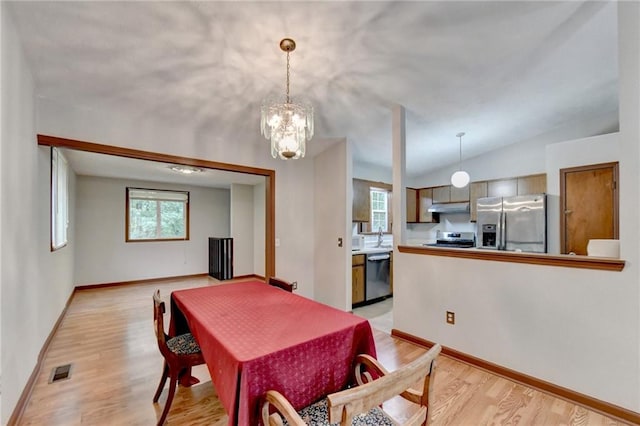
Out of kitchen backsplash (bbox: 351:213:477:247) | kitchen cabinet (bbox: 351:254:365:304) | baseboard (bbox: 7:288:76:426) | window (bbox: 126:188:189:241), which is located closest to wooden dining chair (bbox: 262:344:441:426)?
baseboard (bbox: 7:288:76:426)

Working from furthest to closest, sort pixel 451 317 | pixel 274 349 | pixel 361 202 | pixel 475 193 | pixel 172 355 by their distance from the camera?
pixel 475 193, pixel 361 202, pixel 451 317, pixel 172 355, pixel 274 349

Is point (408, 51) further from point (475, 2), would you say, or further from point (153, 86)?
point (153, 86)

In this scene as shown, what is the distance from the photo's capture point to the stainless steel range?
5.37 meters

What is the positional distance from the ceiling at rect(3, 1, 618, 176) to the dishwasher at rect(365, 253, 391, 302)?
221 cm

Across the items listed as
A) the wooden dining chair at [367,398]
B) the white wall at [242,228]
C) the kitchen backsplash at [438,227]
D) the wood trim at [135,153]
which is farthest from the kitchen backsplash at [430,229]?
the wooden dining chair at [367,398]

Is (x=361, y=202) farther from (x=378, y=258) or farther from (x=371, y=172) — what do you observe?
(x=371, y=172)

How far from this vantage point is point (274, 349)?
127cm

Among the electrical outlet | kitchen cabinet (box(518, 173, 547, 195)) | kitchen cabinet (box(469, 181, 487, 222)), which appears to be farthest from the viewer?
kitchen cabinet (box(469, 181, 487, 222))

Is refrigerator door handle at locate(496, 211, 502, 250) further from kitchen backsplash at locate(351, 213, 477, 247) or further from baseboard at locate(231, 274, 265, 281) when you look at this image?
baseboard at locate(231, 274, 265, 281)

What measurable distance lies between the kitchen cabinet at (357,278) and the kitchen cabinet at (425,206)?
7.76 ft

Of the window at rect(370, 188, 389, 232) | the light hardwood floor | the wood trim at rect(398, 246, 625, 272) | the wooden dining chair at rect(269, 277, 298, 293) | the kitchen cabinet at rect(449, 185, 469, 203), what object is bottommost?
the light hardwood floor

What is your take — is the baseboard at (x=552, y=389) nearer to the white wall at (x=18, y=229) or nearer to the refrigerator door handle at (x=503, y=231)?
the refrigerator door handle at (x=503, y=231)

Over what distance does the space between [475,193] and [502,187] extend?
44 centimetres

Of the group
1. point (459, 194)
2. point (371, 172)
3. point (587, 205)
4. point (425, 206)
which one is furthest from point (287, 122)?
point (425, 206)
